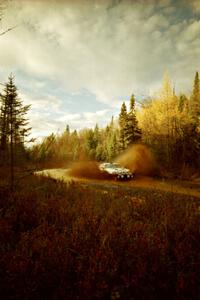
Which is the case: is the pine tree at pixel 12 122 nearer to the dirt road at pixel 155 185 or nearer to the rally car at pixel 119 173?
the dirt road at pixel 155 185

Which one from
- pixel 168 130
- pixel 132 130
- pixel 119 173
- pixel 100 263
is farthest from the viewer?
pixel 132 130

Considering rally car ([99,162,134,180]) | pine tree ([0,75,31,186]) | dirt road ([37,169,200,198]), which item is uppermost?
pine tree ([0,75,31,186])

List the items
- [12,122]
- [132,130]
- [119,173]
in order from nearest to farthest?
[12,122] < [119,173] < [132,130]

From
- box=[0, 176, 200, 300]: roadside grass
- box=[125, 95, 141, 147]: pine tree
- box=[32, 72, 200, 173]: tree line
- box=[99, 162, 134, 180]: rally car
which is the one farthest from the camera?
box=[125, 95, 141, 147]: pine tree

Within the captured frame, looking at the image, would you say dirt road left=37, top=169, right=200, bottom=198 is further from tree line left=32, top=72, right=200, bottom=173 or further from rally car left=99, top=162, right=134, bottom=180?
tree line left=32, top=72, right=200, bottom=173

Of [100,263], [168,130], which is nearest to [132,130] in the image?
[168,130]

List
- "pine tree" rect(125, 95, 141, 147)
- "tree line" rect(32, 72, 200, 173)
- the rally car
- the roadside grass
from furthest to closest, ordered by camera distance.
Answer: "pine tree" rect(125, 95, 141, 147) < "tree line" rect(32, 72, 200, 173) < the rally car < the roadside grass

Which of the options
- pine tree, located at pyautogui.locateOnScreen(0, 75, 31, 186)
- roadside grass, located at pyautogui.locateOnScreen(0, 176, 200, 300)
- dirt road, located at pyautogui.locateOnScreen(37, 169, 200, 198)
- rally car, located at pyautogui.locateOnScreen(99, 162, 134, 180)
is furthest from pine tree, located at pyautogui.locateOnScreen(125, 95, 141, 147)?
roadside grass, located at pyautogui.locateOnScreen(0, 176, 200, 300)

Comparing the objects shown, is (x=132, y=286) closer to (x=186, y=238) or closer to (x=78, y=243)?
(x=78, y=243)

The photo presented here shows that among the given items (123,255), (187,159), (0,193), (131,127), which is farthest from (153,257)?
(131,127)

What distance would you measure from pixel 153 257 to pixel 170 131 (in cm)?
2904

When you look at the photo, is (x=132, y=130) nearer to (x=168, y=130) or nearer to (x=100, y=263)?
(x=168, y=130)

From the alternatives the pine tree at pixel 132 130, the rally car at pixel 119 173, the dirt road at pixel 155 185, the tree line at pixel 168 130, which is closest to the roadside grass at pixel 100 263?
the dirt road at pixel 155 185

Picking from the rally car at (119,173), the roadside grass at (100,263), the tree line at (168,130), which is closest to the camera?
the roadside grass at (100,263)
